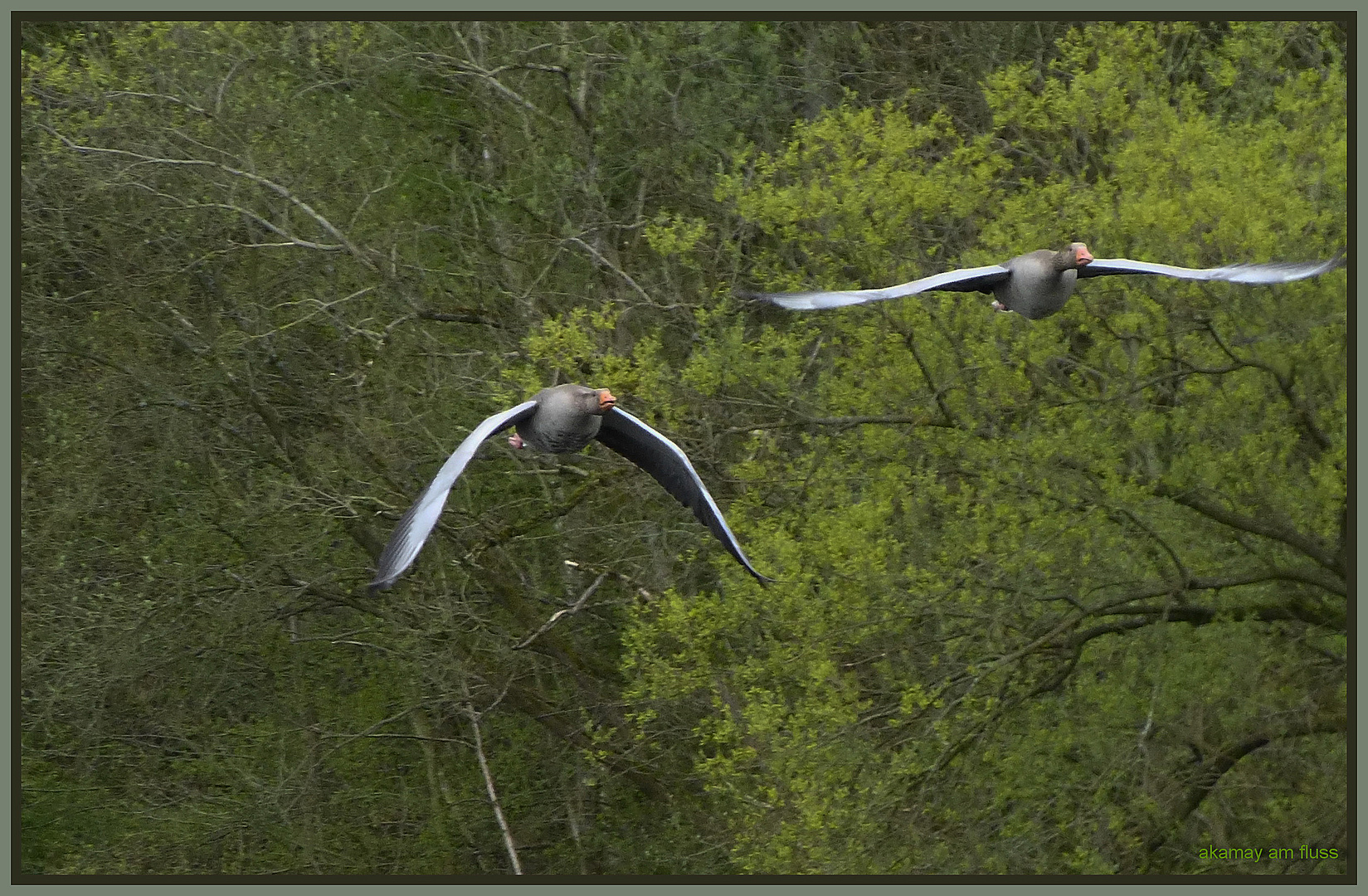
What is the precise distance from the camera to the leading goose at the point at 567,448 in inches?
352

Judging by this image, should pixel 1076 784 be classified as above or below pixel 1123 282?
below

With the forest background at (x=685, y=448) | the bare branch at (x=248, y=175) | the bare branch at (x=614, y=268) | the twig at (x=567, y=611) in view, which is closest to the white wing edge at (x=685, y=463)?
the forest background at (x=685, y=448)

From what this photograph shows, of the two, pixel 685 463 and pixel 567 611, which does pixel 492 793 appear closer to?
pixel 567 611

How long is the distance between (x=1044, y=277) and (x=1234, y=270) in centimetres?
136

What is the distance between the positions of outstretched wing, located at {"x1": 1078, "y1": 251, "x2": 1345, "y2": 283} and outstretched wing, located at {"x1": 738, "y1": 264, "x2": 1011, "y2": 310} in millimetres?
615

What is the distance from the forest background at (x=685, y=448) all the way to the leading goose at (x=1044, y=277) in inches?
34.3

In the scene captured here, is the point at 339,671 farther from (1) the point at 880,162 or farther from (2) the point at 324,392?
(1) the point at 880,162

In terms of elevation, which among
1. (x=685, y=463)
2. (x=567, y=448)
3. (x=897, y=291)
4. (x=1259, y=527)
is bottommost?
(x=1259, y=527)

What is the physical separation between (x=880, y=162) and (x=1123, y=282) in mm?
→ 2132

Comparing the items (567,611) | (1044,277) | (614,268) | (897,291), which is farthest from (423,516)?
A: (614,268)

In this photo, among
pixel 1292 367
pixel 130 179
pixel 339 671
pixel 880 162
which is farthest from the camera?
pixel 339 671

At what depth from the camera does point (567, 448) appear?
10602mm

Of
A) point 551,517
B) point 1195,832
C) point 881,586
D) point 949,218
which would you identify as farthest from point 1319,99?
point 551,517

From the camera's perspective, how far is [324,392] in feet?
54.1
